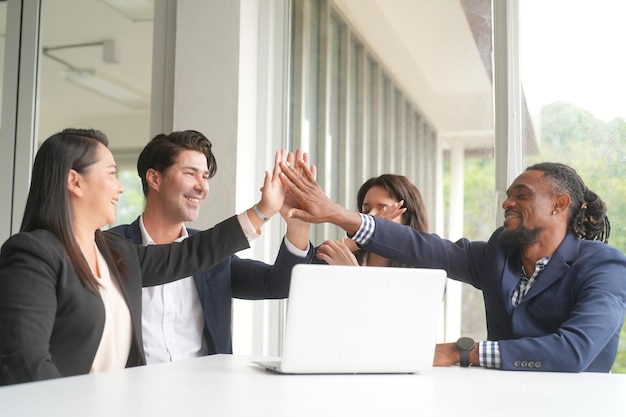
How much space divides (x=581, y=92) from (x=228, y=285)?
1.67 meters

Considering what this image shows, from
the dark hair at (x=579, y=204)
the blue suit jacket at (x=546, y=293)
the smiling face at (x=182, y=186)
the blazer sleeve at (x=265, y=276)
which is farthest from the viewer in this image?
the smiling face at (x=182, y=186)

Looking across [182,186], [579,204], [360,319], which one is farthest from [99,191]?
[579,204]

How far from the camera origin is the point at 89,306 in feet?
6.87

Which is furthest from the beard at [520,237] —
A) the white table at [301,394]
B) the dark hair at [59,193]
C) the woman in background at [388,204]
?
the dark hair at [59,193]

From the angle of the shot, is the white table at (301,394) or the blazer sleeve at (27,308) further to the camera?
the blazer sleeve at (27,308)

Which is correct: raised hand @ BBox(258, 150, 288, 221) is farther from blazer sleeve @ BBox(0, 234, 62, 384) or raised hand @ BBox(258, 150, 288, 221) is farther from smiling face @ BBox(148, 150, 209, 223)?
blazer sleeve @ BBox(0, 234, 62, 384)

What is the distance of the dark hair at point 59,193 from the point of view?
2141mm

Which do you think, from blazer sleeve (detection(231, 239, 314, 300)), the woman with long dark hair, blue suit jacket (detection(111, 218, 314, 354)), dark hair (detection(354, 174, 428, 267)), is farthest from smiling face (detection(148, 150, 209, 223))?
dark hair (detection(354, 174, 428, 267))

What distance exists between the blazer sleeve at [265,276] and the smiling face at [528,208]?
2.41ft

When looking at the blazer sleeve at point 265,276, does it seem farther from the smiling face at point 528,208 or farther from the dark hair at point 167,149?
the smiling face at point 528,208

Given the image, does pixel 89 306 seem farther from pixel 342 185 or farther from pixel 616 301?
pixel 342 185

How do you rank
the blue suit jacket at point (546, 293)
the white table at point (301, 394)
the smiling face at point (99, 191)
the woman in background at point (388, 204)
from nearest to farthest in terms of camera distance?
1. the white table at point (301, 394)
2. the blue suit jacket at point (546, 293)
3. the smiling face at point (99, 191)
4. the woman in background at point (388, 204)

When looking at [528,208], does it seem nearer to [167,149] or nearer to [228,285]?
[228,285]

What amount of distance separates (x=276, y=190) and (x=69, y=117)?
7.19 ft
